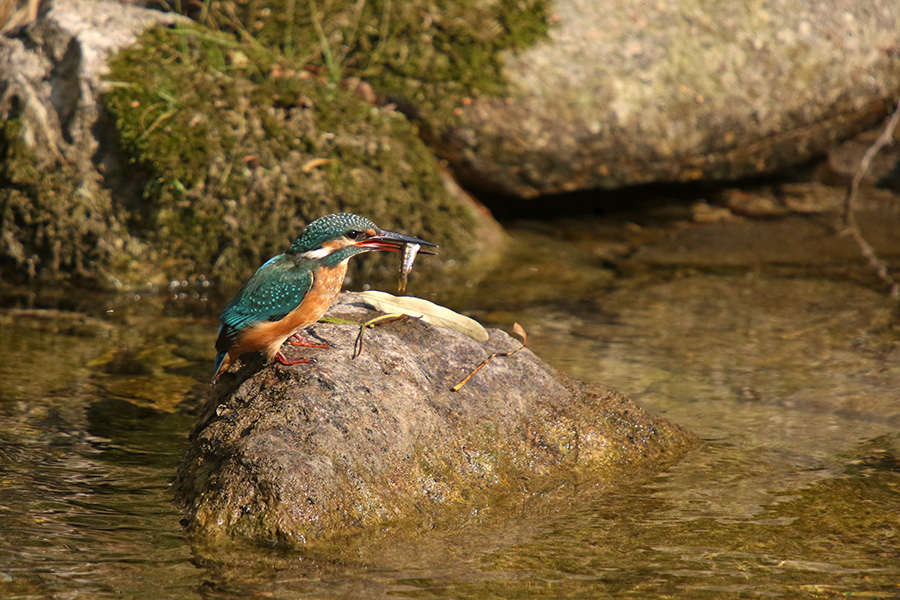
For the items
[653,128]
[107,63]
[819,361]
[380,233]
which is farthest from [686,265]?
[107,63]

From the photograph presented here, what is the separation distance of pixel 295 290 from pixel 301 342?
28 cm

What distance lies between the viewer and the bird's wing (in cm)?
407

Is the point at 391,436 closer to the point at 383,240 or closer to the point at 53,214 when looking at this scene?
the point at 383,240

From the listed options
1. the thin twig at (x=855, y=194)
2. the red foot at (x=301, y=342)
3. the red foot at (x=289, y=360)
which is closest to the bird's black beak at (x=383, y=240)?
the red foot at (x=301, y=342)

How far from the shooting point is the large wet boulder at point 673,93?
828 cm

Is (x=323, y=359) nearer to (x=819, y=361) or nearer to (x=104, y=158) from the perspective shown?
(x=819, y=361)

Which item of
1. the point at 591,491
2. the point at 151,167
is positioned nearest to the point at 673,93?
the point at 151,167

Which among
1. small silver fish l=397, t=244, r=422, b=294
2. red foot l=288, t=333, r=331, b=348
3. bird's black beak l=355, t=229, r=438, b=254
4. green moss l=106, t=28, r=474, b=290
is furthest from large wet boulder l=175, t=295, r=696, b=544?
green moss l=106, t=28, r=474, b=290

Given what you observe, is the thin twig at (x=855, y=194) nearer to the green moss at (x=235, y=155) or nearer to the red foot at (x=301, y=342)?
the green moss at (x=235, y=155)

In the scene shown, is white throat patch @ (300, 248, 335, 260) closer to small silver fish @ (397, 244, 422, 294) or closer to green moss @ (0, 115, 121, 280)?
small silver fish @ (397, 244, 422, 294)

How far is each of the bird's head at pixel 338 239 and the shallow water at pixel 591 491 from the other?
3.87 feet

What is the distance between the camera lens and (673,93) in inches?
334

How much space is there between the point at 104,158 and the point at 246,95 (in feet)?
3.98

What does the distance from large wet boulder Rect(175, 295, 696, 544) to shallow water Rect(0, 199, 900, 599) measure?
139 mm
